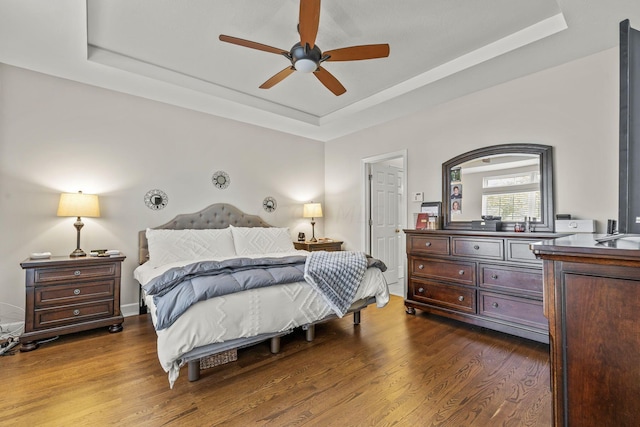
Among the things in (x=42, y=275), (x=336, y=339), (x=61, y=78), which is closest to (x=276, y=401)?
(x=336, y=339)

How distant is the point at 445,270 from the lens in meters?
3.22

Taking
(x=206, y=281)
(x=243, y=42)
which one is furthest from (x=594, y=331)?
(x=243, y=42)

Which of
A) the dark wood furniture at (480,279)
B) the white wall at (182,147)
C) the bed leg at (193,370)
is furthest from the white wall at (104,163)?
the dark wood furniture at (480,279)

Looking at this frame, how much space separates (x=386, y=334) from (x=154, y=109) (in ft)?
12.6

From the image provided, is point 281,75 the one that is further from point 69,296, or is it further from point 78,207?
point 69,296

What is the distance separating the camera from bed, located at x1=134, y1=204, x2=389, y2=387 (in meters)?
1.94

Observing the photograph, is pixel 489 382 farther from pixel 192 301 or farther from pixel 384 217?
pixel 384 217

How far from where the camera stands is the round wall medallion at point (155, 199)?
147 inches

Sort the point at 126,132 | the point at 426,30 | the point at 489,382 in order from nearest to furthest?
the point at 489,382
the point at 426,30
the point at 126,132

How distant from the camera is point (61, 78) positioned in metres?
3.21

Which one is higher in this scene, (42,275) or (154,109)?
(154,109)

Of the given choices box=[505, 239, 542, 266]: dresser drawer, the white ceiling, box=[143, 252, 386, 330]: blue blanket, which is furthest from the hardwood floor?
the white ceiling

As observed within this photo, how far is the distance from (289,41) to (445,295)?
9.82 ft

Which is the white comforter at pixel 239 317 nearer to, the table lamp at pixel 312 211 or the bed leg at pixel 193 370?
the bed leg at pixel 193 370
